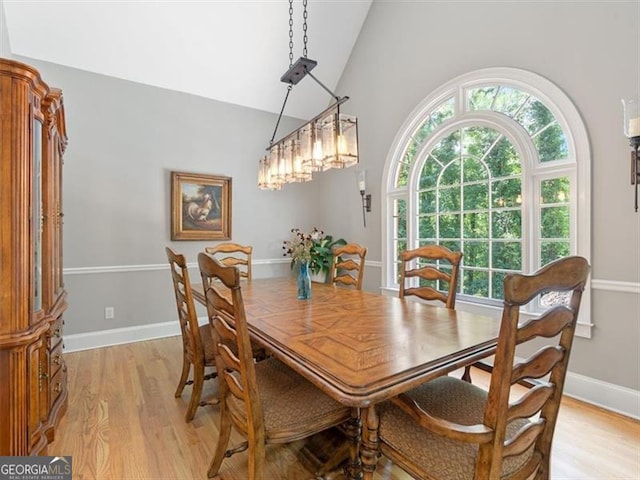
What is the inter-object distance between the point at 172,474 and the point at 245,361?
3.26ft

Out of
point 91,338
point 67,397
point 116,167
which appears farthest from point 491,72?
point 91,338

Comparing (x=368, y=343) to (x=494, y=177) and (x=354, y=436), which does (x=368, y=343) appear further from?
(x=494, y=177)

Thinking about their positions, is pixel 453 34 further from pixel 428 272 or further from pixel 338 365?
pixel 338 365

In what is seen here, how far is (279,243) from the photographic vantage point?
15.7 feet

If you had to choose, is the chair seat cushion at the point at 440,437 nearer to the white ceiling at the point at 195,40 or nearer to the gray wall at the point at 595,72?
the gray wall at the point at 595,72

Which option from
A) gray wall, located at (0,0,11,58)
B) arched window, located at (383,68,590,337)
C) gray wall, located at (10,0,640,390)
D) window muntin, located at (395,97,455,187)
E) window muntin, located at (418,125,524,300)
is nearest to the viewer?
gray wall, located at (10,0,640,390)

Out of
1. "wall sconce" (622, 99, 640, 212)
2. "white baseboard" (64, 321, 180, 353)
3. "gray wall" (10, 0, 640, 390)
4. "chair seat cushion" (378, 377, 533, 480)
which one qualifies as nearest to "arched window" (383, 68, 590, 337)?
"gray wall" (10, 0, 640, 390)

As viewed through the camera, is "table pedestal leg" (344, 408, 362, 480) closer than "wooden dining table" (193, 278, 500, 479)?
No

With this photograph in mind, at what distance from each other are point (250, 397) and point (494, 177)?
110 inches

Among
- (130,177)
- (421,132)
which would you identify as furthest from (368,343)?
(130,177)

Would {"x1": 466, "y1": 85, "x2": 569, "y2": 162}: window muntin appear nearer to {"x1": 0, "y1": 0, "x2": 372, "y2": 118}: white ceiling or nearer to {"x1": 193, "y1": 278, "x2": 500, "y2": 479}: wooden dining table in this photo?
{"x1": 193, "y1": 278, "x2": 500, "y2": 479}: wooden dining table

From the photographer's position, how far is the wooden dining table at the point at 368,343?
1015 mm

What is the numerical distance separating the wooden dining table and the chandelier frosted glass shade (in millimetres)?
930

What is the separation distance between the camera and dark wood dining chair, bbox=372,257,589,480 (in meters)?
0.89
